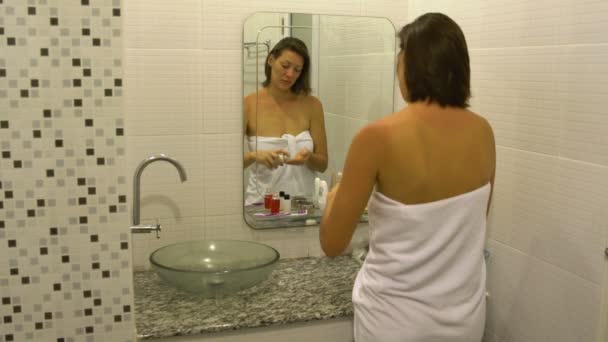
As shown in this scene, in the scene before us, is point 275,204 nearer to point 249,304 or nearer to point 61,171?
point 249,304

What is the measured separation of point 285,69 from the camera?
2.13 metres

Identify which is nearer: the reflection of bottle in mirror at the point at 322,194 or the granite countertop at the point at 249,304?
the granite countertop at the point at 249,304

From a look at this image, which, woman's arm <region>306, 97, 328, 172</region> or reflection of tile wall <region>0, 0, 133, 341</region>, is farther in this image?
woman's arm <region>306, 97, 328, 172</region>

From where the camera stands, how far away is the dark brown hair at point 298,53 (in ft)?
6.91

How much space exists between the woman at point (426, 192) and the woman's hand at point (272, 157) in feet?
2.16

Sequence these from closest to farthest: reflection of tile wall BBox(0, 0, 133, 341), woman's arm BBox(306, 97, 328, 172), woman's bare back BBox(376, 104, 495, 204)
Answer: reflection of tile wall BBox(0, 0, 133, 341)
woman's bare back BBox(376, 104, 495, 204)
woman's arm BBox(306, 97, 328, 172)

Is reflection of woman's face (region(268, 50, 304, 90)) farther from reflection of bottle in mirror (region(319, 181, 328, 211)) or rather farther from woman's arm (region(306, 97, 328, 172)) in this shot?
reflection of bottle in mirror (region(319, 181, 328, 211))

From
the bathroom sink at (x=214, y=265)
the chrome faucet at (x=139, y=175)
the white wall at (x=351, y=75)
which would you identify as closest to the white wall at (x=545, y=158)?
the white wall at (x=351, y=75)

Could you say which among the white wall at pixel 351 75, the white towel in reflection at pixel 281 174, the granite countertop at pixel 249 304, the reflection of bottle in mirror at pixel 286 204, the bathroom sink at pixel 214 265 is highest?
the white wall at pixel 351 75

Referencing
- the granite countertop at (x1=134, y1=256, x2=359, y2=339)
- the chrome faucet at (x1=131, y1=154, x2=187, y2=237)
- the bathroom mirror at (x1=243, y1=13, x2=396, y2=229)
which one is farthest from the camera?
the bathroom mirror at (x1=243, y1=13, x2=396, y2=229)

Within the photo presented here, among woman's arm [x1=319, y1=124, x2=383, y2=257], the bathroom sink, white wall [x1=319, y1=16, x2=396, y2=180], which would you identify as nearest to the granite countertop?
the bathroom sink

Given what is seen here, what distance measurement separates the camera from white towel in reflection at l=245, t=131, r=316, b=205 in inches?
84.4

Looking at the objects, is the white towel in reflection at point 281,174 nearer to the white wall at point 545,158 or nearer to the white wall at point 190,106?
the white wall at point 190,106

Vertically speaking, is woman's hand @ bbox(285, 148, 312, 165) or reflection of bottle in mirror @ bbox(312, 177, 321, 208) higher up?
woman's hand @ bbox(285, 148, 312, 165)
